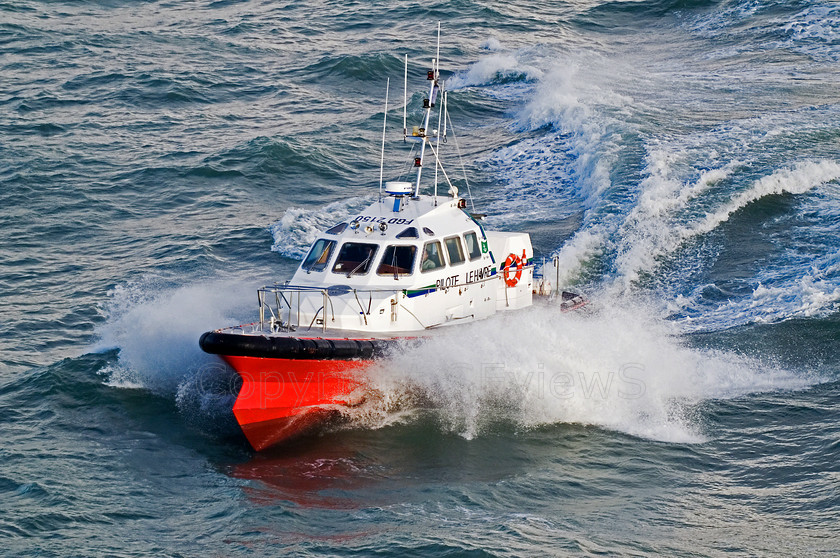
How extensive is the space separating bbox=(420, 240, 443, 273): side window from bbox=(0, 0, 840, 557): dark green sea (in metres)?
1.18

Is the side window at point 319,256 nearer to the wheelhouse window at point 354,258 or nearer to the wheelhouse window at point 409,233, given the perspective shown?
the wheelhouse window at point 354,258

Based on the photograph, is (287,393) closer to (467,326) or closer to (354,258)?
(354,258)

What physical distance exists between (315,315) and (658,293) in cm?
695

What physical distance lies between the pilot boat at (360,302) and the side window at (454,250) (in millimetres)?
16

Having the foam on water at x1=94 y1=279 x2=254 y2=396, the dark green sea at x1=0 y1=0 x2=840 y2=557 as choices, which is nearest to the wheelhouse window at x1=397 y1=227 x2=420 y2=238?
the dark green sea at x1=0 y1=0 x2=840 y2=557

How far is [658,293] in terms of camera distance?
17.7 meters

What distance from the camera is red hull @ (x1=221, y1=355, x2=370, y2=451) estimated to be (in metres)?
12.7

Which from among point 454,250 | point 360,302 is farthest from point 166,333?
point 454,250

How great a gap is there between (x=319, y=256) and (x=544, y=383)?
374 cm

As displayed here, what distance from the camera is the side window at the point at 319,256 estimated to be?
14594 mm

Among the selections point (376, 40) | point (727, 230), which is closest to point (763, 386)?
point (727, 230)

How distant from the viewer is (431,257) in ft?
47.4

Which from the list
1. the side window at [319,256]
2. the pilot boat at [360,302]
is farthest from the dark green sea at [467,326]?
the side window at [319,256]

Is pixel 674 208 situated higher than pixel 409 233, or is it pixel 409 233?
pixel 409 233
